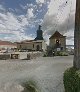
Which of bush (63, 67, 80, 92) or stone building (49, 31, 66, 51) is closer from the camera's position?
bush (63, 67, 80, 92)

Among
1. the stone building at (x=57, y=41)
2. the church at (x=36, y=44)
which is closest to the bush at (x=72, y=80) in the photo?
the stone building at (x=57, y=41)

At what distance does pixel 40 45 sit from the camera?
62.3 m

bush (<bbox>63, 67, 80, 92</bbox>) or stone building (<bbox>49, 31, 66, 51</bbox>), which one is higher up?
stone building (<bbox>49, 31, 66, 51</bbox>)

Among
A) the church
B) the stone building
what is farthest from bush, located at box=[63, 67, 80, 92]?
the church

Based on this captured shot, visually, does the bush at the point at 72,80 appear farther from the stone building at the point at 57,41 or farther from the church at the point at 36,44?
the church at the point at 36,44

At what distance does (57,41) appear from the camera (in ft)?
178

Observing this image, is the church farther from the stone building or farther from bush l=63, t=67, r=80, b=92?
bush l=63, t=67, r=80, b=92

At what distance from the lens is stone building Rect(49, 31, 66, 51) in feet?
174

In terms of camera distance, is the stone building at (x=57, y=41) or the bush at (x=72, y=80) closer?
the bush at (x=72, y=80)

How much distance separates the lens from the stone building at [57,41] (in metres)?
52.9

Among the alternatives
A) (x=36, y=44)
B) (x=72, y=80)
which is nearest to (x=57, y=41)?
(x=36, y=44)

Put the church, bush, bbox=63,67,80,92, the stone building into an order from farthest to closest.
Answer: the church
the stone building
bush, bbox=63,67,80,92

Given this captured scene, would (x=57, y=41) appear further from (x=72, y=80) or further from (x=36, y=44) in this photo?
(x=72, y=80)

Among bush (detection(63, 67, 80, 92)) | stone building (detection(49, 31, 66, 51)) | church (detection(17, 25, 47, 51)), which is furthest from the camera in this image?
church (detection(17, 25, 47, 51))
